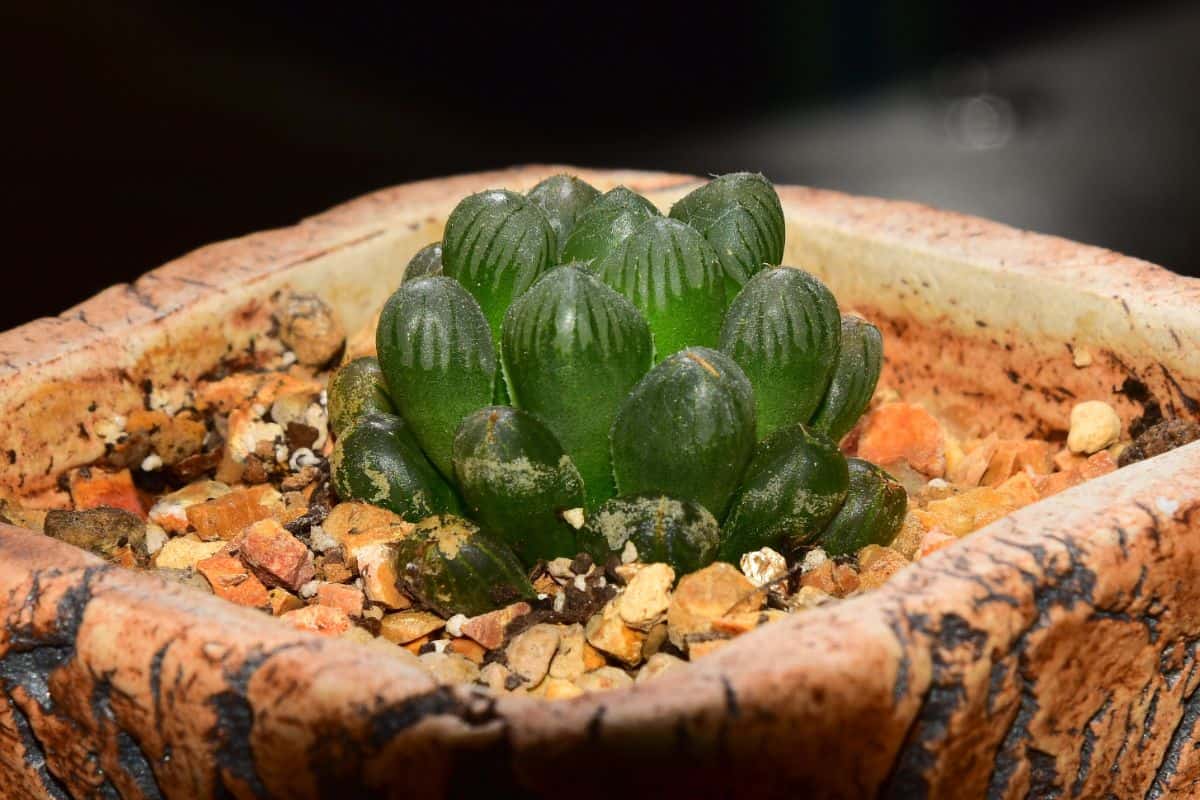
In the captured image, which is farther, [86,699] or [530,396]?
[530,396]

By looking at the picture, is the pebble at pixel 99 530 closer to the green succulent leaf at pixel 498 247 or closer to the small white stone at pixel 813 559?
the green succulent leaf at pixel 498 247

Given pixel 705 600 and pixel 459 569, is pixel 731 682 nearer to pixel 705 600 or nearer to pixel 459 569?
pixel 705 600

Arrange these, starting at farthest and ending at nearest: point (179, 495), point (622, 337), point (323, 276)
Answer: point (323, 276)
point (179, 495)
point (622, 337)

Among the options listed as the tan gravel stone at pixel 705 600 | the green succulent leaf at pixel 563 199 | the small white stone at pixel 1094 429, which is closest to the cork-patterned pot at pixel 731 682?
the small white stone at pixel 1094 429

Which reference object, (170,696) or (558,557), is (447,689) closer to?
(170,696)

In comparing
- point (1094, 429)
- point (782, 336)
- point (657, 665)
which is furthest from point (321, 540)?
point (1094, 429)

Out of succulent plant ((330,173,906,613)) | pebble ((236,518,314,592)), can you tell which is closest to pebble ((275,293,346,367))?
succulent plant ((330,173,906,613))

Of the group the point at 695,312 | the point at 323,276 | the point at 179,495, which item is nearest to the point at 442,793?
the point at 695,312
